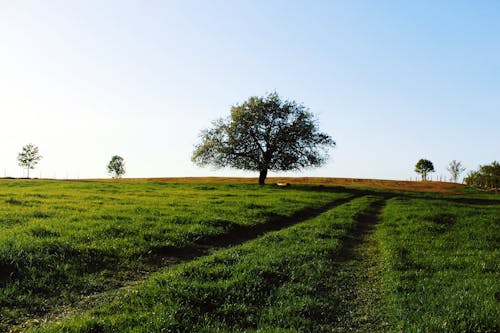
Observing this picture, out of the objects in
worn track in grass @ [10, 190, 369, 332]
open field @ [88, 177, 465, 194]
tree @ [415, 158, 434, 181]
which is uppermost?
tree @ [415, 158, 434, 181]

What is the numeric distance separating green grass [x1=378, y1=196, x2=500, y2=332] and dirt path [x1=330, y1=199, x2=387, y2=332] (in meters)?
0.37

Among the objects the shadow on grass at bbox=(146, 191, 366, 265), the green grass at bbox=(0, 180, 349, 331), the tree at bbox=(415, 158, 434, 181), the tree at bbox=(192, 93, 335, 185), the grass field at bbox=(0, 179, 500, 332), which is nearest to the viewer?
the grass field at bbox=(0, 179, 500, 332)

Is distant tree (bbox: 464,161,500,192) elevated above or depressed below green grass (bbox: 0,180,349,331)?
above

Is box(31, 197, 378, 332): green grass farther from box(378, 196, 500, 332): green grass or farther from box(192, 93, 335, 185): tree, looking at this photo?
box(192, 93, 335, 185): tree

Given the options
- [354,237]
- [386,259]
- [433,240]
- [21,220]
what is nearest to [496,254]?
[433,240]

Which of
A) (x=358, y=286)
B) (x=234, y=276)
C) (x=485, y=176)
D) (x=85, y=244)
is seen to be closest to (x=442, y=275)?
(x=358, y=286)

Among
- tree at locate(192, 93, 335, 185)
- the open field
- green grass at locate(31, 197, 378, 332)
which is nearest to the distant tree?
the open field

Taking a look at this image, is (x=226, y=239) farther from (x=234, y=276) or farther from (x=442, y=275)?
(x=442, y=275)

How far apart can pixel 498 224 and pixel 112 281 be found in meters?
21.6

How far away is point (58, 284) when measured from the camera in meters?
10.6

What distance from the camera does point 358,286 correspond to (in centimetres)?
1131

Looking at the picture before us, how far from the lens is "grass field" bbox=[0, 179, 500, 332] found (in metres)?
8.39

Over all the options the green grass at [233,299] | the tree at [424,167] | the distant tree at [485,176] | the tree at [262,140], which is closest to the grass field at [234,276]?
the green grass at [233,299]

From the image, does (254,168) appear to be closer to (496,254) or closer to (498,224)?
(498,224)
